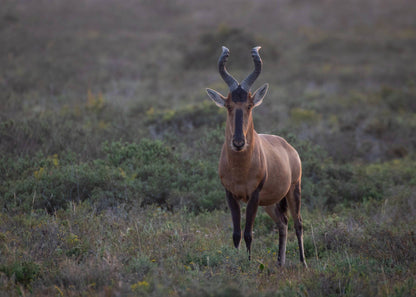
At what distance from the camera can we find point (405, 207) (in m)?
8.80

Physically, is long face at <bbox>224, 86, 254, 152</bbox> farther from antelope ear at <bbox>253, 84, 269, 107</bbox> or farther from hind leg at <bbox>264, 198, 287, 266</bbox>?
hind leg at <bbox>264, 198, 287, 266</bbox>

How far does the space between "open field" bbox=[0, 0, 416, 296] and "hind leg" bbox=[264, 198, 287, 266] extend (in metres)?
0.20

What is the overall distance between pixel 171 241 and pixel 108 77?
582 inches

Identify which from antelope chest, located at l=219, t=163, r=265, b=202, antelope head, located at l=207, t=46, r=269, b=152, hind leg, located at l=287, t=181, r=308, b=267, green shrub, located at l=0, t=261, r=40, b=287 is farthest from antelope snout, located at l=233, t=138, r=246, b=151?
green shrub, located at l=0, t=261, r=40, b=287

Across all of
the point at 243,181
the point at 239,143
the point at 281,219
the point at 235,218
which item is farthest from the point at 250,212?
the point at 281,219

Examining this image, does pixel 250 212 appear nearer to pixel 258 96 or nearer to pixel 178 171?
pixel 258 96

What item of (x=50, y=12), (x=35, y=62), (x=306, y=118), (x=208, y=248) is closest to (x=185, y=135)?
(x=306, y=118)

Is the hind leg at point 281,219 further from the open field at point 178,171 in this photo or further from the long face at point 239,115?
the long face at point 239,115

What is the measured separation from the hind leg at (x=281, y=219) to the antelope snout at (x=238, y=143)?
6.33ft

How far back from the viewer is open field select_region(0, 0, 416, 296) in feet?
17.3

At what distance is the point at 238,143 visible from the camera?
231 inches

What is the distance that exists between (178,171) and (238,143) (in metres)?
3.71

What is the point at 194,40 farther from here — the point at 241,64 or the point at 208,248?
the point at 208,248

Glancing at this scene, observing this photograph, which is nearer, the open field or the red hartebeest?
the open field
